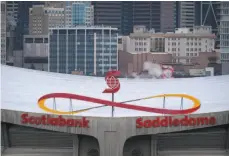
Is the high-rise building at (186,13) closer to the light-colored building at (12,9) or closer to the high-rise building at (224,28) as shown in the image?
the high-rise building at (224,28)

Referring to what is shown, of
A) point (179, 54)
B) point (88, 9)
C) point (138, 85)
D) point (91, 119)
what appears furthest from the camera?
point (88, 9)

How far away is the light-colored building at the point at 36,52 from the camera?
13100cm

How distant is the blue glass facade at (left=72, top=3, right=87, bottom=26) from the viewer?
473 feet

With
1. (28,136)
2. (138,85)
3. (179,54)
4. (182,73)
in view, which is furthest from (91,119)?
(179,54)

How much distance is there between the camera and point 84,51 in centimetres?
12644

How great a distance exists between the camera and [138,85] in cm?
4016

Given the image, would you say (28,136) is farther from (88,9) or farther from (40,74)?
(88,9)

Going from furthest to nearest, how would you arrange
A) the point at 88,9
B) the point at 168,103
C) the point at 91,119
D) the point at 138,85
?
1. the point at 88,9
2. the point at 138,85
3. the point at 168,103
4. the point at 91,119

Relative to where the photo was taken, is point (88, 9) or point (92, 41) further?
point (88, 9)

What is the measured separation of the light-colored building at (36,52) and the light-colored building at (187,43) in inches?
719

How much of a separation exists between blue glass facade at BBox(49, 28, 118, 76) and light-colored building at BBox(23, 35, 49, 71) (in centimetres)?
306

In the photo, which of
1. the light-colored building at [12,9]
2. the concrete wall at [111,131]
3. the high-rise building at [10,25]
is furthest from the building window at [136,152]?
the light-colored building at [12,9]

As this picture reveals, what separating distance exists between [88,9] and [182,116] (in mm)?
115384

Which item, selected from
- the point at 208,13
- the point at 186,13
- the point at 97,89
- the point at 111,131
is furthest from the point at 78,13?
the point at 111,131
